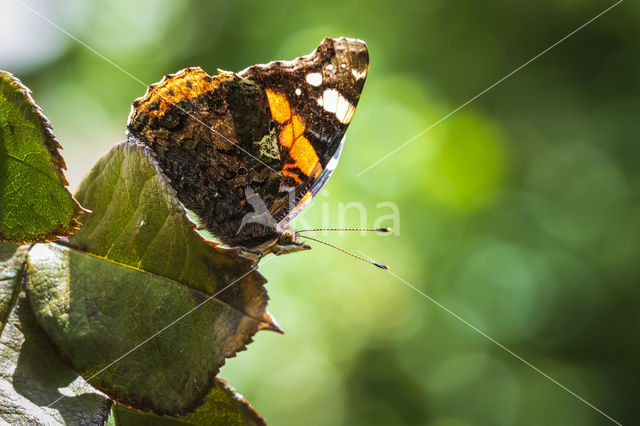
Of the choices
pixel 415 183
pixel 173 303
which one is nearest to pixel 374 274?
pixel 415 183

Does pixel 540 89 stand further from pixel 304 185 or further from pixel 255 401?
pixel 255 401

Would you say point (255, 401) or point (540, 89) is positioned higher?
point (540, 89)

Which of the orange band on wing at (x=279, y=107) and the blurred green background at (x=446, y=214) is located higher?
the blurred green background at (x=446, y=214)

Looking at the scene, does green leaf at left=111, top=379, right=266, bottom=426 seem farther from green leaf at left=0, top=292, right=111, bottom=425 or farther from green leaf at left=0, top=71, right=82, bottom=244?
green leaf at left=0, top=71, right=82, bottom=244

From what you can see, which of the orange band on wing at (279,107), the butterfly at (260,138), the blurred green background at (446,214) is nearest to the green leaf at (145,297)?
the butterfly at (260,138)

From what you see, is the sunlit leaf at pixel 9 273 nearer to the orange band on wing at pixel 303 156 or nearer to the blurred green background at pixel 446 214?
the orange band on wing at pixel 303 156

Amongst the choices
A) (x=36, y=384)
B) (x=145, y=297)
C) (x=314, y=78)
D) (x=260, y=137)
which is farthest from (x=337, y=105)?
(x=36, y=384)
